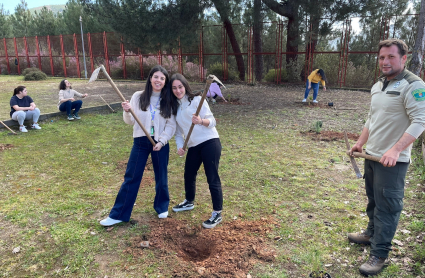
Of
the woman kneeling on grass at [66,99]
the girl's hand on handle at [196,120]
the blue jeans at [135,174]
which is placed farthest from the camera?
the woman kneeling on grass at [66,99]

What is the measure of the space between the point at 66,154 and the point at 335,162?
5300 millimetres

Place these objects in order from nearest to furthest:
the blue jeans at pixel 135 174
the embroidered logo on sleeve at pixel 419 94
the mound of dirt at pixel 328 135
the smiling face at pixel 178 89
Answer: the embroidered logo on sleeve at pixel 419 94, the smiling face at pixel 178 89, the blue jeans at pixel 135 174, the mound of dirt at pixel 328 135

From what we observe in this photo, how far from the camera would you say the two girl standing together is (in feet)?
10.8

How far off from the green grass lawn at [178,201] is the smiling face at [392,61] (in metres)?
1.80

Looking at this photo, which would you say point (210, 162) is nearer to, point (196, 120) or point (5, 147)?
point (196, 120)

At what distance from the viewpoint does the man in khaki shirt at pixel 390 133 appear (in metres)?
2.39

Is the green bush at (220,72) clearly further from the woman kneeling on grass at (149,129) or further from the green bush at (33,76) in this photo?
the woman kneeling on grass at (149,129)

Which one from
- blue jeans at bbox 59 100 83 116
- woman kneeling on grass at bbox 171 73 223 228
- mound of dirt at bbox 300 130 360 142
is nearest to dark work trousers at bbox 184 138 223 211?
woman kneeling on grass at bbox 171 73 223 228

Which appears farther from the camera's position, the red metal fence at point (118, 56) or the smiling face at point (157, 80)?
the red metal fence at point (118, 56)

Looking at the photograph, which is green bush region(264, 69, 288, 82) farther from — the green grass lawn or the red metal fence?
the green grass lawn

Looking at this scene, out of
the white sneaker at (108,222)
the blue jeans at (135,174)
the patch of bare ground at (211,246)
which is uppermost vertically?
the blue jeans at (135,174)

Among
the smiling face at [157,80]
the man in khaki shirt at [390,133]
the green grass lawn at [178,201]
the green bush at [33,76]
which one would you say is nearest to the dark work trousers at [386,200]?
the man in khaki shirt at [390,133]

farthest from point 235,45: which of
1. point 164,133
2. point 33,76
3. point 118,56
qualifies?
point 164,133

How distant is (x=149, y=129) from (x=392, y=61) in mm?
2483
